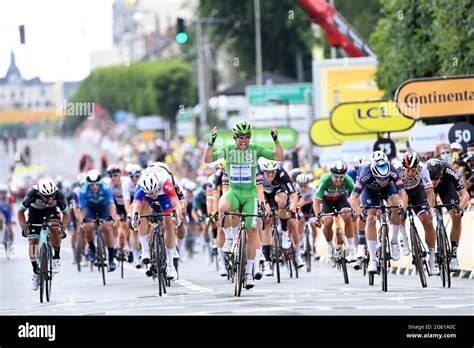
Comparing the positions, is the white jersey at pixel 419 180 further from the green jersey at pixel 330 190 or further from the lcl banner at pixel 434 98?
the lcl banner at pixel 434 98

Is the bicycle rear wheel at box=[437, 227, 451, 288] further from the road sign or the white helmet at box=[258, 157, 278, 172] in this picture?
the road sign

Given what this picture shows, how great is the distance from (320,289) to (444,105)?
1145 cm

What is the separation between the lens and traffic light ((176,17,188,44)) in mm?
32525

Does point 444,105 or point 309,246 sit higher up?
point 444,105

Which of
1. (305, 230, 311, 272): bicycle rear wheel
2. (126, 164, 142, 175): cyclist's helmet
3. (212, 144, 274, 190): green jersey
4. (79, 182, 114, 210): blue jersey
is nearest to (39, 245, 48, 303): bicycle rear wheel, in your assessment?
(212, 144, 274, 190): green jersey

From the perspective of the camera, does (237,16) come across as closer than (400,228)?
No

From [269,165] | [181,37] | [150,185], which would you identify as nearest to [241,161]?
[150,185]

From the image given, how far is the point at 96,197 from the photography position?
973 inches

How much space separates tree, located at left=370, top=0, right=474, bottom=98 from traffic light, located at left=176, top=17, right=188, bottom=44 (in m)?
5.67

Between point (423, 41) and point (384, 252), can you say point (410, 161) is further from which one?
point (423, 41)
